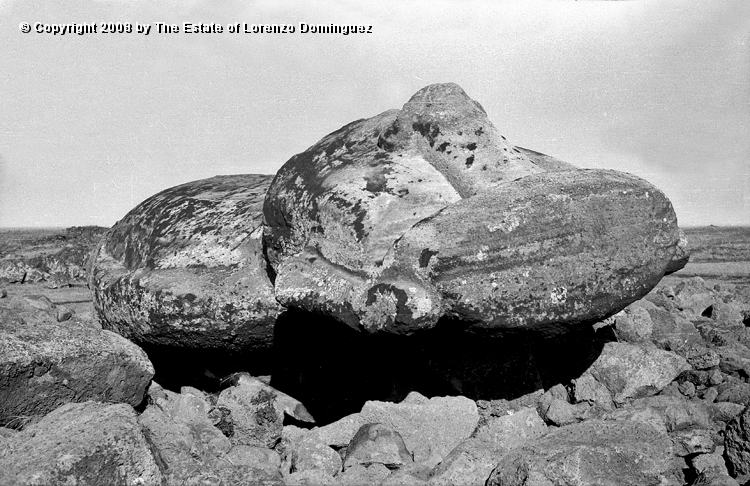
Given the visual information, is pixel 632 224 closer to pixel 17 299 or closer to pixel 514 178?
pixel 514 178

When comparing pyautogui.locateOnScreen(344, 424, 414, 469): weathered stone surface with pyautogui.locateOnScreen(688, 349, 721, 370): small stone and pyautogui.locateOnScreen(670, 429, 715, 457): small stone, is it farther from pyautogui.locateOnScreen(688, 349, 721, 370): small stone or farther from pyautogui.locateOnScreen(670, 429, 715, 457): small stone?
pyautogui.locateOnScreen(688, 349, 721, 370): small stone

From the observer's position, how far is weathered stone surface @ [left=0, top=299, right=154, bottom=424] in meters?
5.05

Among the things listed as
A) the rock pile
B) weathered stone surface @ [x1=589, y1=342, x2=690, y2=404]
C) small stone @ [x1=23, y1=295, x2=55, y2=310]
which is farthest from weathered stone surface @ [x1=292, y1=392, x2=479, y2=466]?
small stone @ [x1=23, y1=295, x2=55, y2=310]

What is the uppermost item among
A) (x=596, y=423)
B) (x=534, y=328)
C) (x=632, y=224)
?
(x=632, y=224)

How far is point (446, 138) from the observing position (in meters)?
5.34

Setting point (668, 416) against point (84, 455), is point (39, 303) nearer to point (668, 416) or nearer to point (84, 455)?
point (84, 455)

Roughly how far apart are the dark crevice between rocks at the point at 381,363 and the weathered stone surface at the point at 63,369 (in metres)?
0.83

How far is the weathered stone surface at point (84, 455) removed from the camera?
3.65m

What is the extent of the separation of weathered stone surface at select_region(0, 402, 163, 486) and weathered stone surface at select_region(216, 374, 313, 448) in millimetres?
1615

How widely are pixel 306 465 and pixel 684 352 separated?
328 centimetres

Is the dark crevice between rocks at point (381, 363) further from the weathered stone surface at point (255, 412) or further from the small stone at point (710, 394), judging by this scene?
the small stone at point (710, 394)

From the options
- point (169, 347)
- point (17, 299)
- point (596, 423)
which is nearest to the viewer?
point (596, 423)

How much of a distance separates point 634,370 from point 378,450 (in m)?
2.15

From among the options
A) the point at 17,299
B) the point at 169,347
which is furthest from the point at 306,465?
the point at 17,299
